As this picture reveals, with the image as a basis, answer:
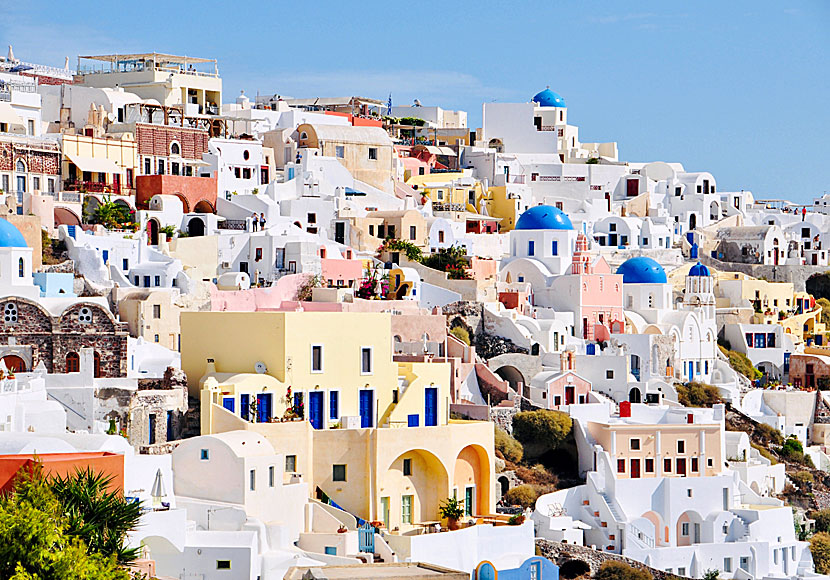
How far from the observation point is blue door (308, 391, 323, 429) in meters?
40.6

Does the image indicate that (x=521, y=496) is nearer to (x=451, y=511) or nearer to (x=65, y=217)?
(x=451, y=511)

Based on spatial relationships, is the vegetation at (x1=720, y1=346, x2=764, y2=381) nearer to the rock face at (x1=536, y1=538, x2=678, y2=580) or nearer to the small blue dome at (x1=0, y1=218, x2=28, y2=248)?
the rock face at (x1=536, y1=538, x2=678, y2=580)

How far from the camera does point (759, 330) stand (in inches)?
2557

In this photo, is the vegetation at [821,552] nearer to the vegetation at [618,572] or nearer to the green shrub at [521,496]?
the vegetation at [618,572]

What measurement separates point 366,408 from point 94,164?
1905cm

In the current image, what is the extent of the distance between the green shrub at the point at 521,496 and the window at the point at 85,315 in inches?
476

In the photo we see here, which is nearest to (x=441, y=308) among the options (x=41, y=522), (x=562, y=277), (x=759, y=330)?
(x=562, y=277)

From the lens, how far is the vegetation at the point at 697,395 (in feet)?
184

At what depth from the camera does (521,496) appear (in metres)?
45.1

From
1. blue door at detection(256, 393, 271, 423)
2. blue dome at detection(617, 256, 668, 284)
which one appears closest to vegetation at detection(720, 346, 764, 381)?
blue dome at detection(617, 256, 668, 284)

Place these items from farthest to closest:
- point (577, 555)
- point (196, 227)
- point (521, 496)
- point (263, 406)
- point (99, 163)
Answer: point (99, 163)
point (196, 227)
point (521, 496)
point (577, 555)
point (263, 406)

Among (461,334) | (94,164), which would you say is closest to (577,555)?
(461,334)

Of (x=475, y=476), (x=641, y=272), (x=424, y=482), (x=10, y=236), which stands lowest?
(x=424, y=482)

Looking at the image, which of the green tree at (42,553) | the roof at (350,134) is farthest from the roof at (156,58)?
the green tree at (42,553)
